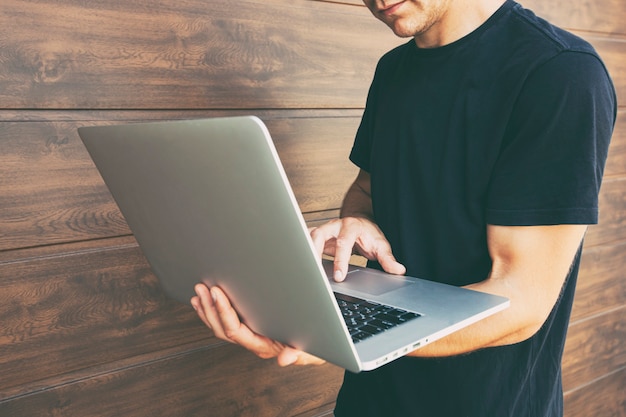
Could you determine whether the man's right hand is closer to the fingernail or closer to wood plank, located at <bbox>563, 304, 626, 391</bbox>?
the fingernail

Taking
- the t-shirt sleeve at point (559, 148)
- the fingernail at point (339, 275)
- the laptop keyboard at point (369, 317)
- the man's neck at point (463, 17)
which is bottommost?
the fingernail at point (339, 275)

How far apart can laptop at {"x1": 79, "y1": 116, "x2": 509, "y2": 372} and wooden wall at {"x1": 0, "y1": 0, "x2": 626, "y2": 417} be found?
1.11 feet

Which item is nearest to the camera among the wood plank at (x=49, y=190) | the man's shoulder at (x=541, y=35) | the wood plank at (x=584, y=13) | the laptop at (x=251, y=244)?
the laptop at (x=251, y=244)

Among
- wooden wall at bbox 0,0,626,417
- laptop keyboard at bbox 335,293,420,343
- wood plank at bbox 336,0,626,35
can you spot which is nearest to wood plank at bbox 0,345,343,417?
wooden wall at bbox 0,0,626,417

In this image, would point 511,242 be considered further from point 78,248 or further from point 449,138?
point 78,248

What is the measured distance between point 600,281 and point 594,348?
0.22 meters

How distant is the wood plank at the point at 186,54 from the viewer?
3.37 feet

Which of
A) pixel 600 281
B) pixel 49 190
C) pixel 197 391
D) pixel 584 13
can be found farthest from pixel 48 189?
pixel 600 281

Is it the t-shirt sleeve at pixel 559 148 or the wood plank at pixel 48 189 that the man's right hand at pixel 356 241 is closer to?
the t-shirt sleeve at pixel 559 148

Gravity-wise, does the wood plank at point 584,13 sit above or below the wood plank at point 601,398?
above

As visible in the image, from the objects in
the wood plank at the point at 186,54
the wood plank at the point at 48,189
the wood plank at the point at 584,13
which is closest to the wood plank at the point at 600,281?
the wood plank at the point at 584,13

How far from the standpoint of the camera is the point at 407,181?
92 cm

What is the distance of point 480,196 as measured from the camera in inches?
32.4

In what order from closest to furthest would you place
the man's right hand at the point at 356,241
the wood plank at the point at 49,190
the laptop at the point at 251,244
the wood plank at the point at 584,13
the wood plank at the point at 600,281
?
the laptop at the point at 251,244 → the man's right hand at the point at 356,241 → the wood plank at the point at 49,190 → the wood plank at the point at 584,13 → the wood plank at the point at 600,281
